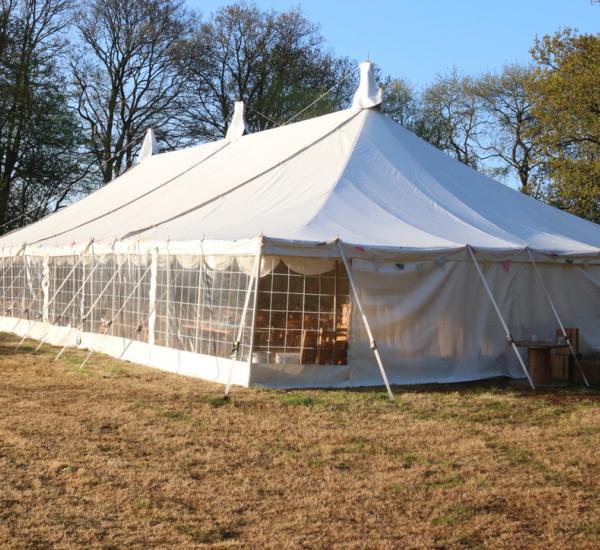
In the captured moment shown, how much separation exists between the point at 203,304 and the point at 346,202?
1.95m

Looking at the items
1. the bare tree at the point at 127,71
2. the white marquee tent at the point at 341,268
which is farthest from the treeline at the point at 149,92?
the white marquee tent at the point at 341,268

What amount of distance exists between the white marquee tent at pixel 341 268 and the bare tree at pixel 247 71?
13.2 meters

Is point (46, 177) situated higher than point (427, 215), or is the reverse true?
point (46, 177)

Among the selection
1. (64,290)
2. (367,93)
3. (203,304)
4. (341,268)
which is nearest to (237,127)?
(367,93)

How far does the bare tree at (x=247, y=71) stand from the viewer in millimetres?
25141

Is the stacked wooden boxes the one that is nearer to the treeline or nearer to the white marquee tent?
the white marquee tent

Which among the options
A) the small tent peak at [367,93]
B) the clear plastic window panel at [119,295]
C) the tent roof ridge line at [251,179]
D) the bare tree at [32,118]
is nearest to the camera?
the clear plastic window panel at [119,295]

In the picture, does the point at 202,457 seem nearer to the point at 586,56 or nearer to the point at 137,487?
the point at 137,487

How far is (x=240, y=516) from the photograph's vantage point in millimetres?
4328

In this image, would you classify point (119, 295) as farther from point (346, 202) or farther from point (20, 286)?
point (20, 286)

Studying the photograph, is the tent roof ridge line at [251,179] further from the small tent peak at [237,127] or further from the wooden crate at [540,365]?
the wooden crate at [540,365]

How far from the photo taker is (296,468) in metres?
5.34

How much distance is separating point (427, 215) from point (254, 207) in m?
2.06

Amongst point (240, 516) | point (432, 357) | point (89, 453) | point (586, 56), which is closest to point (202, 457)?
point (89, 453)
